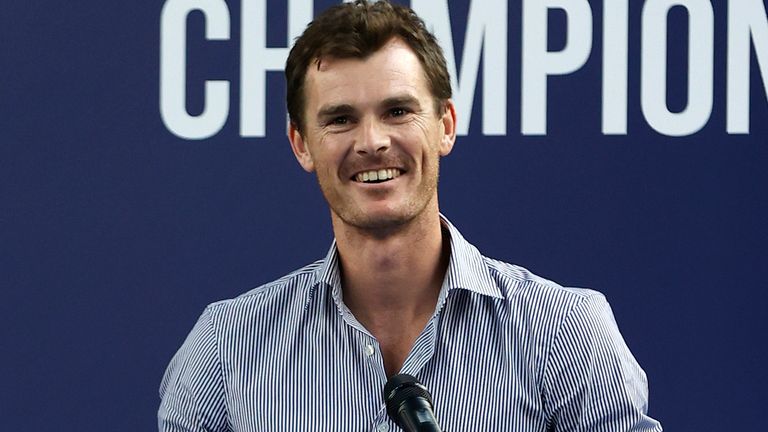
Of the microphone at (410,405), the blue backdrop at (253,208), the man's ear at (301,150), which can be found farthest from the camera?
the blue backdrop at (253,208)

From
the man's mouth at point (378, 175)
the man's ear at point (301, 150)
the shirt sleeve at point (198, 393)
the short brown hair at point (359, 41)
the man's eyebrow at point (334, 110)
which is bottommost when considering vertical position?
the shirt sleeve at point (198, 393)

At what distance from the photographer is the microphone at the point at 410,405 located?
1235 millimetres

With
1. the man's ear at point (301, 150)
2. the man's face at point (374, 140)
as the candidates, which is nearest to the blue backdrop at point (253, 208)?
the man's ear at point (301, 150)

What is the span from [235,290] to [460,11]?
0.66 metres

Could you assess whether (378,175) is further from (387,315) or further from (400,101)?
(387,315)

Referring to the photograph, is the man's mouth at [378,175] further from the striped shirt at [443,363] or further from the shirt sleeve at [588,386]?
the shirt sleeve at [588,386]

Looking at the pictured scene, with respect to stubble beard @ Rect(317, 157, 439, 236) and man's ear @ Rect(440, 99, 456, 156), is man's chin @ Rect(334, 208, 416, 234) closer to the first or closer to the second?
stubble beard @ Rect(317, 157, 439, 236)

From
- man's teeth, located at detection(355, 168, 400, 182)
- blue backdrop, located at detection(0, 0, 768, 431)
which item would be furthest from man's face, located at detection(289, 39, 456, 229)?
blue backdrop, located at detection(0, 0, 768, 431)

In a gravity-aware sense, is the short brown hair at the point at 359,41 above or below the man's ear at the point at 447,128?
above

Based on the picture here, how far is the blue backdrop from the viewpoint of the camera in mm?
2299

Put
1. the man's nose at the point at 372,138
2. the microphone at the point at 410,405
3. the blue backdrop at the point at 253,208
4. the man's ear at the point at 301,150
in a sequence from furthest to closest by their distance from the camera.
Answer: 1. the blue backdrop at the point at 253,208
2. the man's ear at the point at 301,150
3. the man's nose at the point at 372,138
4. the microphone at the point at 410,405

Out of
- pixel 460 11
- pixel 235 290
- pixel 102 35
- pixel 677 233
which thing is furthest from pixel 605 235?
pixel 102 35

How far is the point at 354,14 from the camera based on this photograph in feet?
5.84

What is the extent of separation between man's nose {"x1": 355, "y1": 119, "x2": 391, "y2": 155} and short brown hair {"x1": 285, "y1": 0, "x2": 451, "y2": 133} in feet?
0.34
